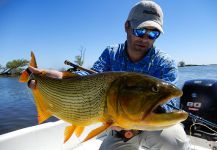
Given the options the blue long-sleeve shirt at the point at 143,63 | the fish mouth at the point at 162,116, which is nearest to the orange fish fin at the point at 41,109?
the blue long-sleeve shirt at the point at 143,63

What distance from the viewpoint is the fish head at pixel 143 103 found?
2.10m

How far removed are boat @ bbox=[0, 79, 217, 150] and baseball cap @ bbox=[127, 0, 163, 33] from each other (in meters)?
1.73

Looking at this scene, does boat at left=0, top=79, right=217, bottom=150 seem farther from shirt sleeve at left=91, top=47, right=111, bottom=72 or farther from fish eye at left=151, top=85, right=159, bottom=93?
fish eye at left=151, top=85, right=159, bottom=93

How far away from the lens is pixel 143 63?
3.72 meters

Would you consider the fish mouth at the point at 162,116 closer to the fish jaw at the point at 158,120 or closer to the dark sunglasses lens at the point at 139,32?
the fish jaw at the point at 158,120

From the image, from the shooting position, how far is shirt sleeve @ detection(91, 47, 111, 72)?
12.8 feet

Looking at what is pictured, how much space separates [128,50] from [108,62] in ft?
1.19

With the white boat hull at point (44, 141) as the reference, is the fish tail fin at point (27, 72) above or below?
above

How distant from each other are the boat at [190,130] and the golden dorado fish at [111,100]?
150cm

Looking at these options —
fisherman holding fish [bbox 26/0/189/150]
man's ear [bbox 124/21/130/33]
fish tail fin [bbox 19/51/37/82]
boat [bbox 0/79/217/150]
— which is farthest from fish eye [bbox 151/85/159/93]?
boat [bbox 0/79/217/150]

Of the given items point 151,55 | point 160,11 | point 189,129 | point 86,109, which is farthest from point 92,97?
point 189,129

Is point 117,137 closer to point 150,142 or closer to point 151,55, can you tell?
point 150,142

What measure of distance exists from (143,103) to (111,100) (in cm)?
30

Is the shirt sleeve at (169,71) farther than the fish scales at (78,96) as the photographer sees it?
Yes
